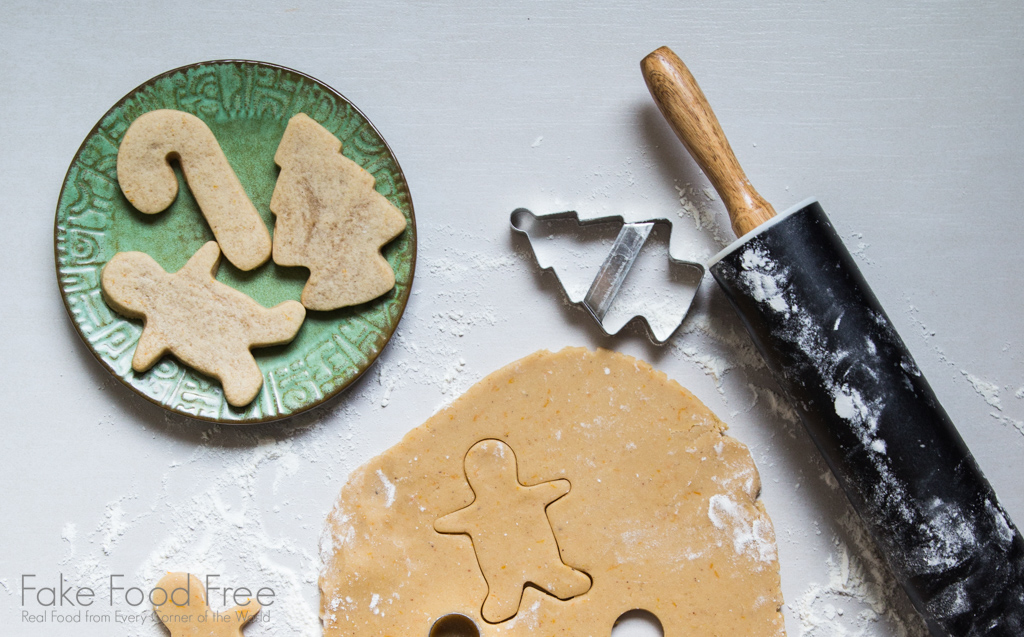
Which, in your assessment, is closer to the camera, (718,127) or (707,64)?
(718,127)

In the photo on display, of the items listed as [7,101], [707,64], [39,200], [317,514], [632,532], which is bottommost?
[632,532]

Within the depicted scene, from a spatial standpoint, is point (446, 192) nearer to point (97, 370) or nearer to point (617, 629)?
point (97, 370)

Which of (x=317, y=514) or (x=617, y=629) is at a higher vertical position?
(x=317, y=514)

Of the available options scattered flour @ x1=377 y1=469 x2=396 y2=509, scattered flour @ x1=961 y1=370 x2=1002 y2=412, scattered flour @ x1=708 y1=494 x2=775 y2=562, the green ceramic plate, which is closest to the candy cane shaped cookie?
the green ceramic plate

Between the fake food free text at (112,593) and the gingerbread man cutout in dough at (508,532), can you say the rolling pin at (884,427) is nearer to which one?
the gingerbread man cutout in dough at (508,532)

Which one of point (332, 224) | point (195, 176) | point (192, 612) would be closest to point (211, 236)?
point (195, 176)

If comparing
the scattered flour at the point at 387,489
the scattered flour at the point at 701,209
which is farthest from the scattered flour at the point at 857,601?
the scattered flour at the point at 387,489

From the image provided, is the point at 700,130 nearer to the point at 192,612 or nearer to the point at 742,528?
the point at 742,528

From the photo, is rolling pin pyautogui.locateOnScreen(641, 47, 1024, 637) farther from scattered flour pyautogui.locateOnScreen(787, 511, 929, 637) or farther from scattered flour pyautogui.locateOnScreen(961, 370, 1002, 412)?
scattered flour pyautogui.locateOnScreen(961, 370, 1002, 412)

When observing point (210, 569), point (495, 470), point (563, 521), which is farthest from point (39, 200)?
point (563, 521)
